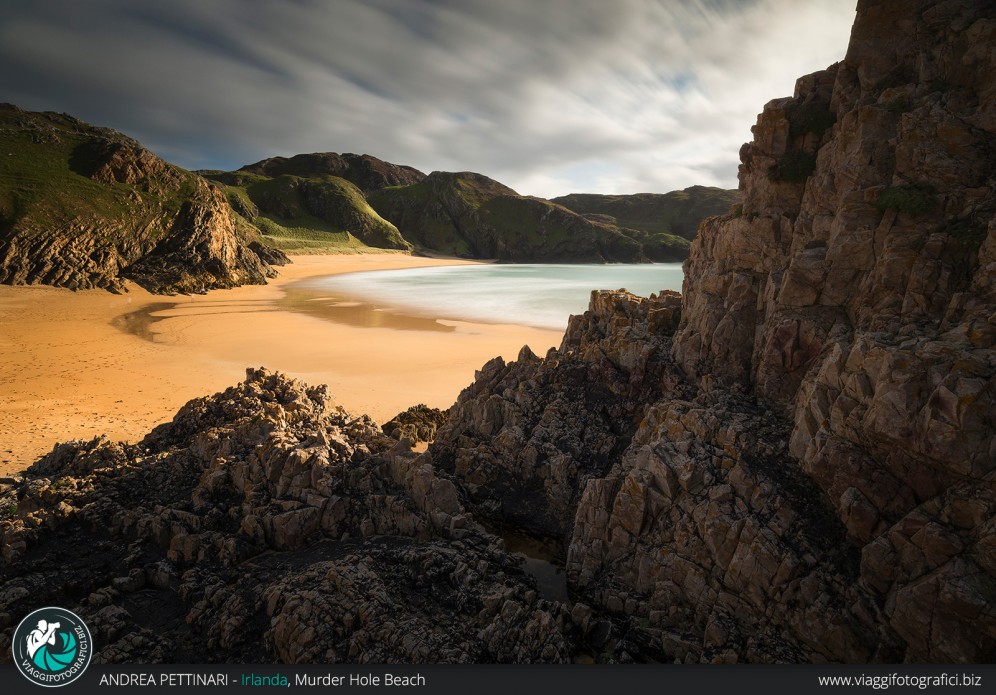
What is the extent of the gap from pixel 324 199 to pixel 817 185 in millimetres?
163934

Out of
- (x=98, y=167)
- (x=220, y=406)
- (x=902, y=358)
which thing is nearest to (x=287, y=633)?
(x=220, y=406)

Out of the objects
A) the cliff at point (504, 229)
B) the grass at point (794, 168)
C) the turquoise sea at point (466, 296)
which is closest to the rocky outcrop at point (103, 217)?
the turquoise sea at point (466, 296)

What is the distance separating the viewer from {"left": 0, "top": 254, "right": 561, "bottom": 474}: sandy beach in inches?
707

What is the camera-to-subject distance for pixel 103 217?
5200 cm

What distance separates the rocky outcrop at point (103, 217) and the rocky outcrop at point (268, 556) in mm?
47977

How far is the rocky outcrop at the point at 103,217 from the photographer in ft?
152

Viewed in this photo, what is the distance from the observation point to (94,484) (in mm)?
10594

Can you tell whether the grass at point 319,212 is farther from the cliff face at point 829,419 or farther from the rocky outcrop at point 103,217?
the cliff face at point 829,419

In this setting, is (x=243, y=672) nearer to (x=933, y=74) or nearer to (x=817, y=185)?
(x=817, y=185)

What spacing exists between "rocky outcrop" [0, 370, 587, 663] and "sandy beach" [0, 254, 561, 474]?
237 inches

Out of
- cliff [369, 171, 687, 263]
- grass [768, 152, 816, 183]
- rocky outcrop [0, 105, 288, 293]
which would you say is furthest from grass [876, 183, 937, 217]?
cliff [369, 171, 687, 263]

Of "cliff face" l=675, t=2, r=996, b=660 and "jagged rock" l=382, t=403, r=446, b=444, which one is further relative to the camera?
"jagged rock" l=382, t=403, r=446, b=444

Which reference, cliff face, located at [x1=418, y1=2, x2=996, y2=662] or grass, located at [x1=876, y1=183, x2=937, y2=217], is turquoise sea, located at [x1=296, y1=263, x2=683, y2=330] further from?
grass, located at [x1=876, y1=183, x2=937, y2=217]

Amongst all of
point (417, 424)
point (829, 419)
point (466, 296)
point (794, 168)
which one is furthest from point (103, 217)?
point (829, 419)
